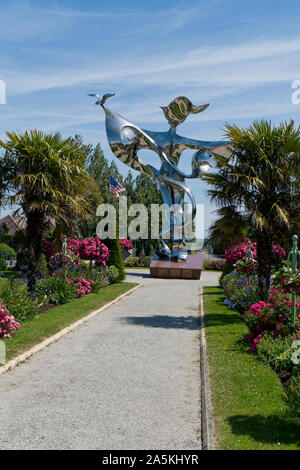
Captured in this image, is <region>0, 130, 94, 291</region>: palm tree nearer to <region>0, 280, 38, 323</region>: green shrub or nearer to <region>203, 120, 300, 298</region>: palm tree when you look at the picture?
<region>0, 280, 38, 323</region>: green shrub

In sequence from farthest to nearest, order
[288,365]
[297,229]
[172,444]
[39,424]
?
[297,229], [288,365], [39,424], [172,444]

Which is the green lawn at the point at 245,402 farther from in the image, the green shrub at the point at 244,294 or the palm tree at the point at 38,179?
the palm tree at the point at 38,179

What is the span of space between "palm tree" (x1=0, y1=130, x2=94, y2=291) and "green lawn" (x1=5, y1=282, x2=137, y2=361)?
1.39m

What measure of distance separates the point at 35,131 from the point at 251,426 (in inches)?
401

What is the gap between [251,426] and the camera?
534cm

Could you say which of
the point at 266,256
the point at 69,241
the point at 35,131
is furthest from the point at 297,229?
the point at 69,241

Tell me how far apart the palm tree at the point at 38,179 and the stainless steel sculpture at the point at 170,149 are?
12.1m

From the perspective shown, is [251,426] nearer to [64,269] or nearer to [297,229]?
[297,229]

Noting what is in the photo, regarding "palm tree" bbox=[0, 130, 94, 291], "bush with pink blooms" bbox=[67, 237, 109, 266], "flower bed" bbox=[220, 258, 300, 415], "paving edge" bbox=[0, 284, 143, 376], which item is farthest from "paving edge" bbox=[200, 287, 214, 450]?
"bush with pink blooms" bbox=[67, 237, 109, 266]

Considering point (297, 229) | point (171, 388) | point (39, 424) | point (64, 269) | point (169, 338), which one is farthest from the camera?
point (64, 269)

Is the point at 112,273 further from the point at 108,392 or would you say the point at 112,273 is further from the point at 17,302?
the point at 108,392

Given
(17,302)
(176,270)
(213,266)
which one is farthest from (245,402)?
(213,266)

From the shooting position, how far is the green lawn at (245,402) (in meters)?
5.00

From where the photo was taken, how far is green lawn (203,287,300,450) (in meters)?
5.00
